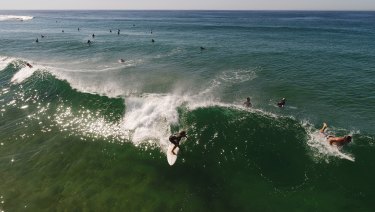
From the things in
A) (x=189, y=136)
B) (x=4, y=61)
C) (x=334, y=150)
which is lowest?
(x=189, y=136)

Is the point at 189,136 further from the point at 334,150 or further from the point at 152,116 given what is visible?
the point at 334,150

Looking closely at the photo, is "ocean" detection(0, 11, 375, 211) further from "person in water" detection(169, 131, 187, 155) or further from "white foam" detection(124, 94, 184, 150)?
"person in water" detection(169, 131, 187, 155)

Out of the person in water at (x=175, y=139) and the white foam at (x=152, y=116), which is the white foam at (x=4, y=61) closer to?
the white foam at (x=152, y=116)

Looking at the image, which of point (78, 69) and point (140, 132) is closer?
point (140, 132)

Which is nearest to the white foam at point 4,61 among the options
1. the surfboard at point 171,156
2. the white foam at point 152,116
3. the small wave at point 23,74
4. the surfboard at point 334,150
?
the small wave at point 23,74

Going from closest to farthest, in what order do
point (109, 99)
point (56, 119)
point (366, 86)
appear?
point (56, 119)
point (109, 99)
point (366, 86)

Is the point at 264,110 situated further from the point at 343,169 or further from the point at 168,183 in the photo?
the point at 168,183

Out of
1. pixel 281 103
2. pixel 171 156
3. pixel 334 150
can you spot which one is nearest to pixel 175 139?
pixel 171 156

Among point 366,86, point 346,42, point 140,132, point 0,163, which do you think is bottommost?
point 0,163

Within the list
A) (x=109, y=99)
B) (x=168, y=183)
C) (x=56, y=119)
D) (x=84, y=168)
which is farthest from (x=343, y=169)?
(x=56, y=119)
